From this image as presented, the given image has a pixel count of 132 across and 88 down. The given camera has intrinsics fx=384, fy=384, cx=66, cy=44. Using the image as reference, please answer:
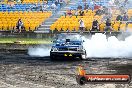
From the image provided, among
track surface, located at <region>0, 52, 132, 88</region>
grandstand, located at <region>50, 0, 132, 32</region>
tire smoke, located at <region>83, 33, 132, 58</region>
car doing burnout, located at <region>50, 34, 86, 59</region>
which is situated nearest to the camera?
track surface, located at <region>0, 52, 132, 88</region>

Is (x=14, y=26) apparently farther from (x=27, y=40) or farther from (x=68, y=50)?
(x=68, y=50)

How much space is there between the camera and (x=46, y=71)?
16484 millimetres

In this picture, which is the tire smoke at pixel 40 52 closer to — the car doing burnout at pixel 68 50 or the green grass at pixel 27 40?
the car doing burnout at pixel 68 50

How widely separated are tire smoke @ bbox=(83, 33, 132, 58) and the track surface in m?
3.17

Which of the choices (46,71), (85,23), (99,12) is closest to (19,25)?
(85,23)

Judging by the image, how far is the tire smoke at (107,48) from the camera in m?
24.1

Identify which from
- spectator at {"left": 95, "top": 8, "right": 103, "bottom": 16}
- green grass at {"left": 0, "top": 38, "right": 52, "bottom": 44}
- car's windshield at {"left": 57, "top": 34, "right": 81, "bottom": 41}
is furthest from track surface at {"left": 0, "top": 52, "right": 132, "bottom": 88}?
spectator at {"left": 95, "top": 8, "right": 103, "bottom": 16}

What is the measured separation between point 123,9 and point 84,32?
6113mm

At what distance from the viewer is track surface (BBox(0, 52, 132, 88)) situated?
43.7ft

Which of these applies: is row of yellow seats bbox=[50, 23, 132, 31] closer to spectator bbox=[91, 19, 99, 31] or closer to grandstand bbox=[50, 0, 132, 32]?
grandstand bbox=[50, 0, 132, 32]

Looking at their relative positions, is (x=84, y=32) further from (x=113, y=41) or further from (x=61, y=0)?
(x=61, y=0)

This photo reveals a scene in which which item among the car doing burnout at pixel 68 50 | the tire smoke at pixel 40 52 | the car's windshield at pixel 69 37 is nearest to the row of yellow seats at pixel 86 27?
the tire smoke at pixel 40 52

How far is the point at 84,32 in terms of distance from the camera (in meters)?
32.7

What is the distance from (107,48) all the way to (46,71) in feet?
33.5
